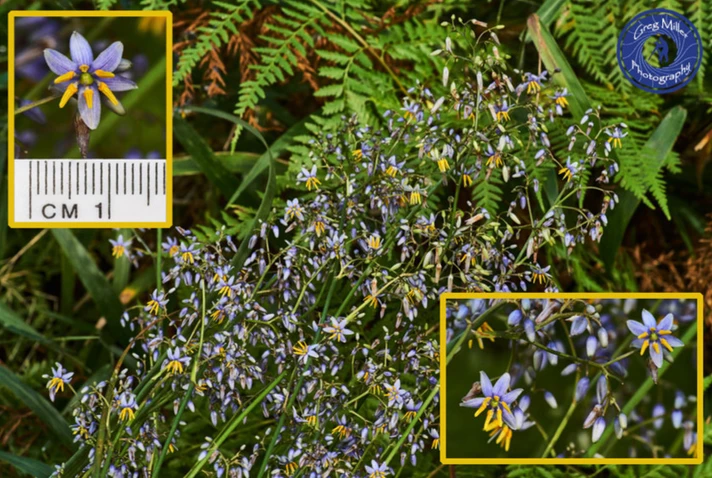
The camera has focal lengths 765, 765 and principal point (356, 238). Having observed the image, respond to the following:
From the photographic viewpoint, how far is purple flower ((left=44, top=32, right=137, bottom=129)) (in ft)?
3.45

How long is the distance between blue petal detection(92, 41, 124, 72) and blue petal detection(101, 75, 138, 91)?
2cm

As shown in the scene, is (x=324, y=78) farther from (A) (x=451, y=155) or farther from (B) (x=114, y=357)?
(B) (x=114, y=357)

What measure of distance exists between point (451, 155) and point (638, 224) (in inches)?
23.1

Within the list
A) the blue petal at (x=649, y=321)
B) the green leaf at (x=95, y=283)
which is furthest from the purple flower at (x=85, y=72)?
the blue petal at (x=649, y=321)

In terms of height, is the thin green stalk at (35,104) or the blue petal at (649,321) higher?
the thin green stalk at (35,104)

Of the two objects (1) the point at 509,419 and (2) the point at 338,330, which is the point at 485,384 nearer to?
(1) the point at 509,419

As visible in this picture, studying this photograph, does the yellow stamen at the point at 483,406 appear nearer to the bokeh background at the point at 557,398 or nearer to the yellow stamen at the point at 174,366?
the bokeh background at the point at 557,398

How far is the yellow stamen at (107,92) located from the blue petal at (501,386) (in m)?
0.68

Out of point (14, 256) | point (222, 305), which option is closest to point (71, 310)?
point (14, 256)

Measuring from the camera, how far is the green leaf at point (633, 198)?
1125 millimetres

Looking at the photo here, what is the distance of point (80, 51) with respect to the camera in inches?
41.3

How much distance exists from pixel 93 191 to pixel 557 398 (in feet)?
2.29

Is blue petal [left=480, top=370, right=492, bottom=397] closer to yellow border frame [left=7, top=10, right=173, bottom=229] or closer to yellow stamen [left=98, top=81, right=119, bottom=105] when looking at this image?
yellow border frame [left=7, top=10, right=173, bottom=229]

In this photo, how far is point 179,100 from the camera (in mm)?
1266
